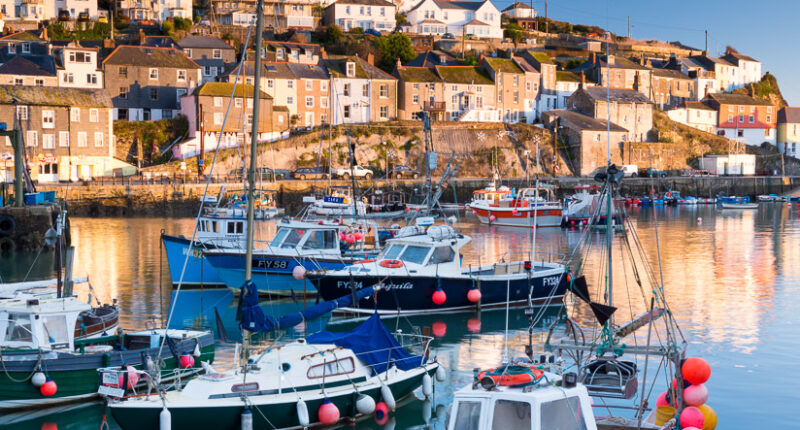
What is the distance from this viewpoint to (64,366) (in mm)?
13867

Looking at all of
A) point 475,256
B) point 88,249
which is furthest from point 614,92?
point 88,249

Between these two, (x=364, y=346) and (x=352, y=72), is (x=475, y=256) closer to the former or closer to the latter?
(x=364, y=346)

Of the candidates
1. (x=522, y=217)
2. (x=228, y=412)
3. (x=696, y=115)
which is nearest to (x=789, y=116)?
(x=696, y=115)

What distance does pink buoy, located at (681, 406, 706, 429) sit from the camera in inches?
452

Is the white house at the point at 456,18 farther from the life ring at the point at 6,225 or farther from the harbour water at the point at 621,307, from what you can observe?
the life ring at the point at 6,225

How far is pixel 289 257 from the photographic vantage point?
22.9 m

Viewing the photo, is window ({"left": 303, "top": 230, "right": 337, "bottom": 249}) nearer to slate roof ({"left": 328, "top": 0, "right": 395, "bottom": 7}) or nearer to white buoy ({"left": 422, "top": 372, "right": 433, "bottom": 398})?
white buoy ({"left": 422, "top": 372, "right": 433, "bottom": 398})

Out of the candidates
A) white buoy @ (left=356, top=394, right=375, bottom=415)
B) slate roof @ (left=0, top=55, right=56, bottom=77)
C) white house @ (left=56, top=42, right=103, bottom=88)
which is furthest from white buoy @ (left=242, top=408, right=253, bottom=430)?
white house @ (left=56, top=42, right=103, bottom=88)

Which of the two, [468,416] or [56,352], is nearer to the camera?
[468,416]

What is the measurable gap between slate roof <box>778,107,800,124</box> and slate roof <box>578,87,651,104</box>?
1898 cm

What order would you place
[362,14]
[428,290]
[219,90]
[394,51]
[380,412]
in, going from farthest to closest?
[362,14], [394,51], [219,90], [428,290], [380,412]

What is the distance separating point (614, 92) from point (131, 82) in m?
41.4

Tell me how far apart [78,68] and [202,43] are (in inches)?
472

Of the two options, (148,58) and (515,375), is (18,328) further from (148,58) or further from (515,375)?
(148,58)
